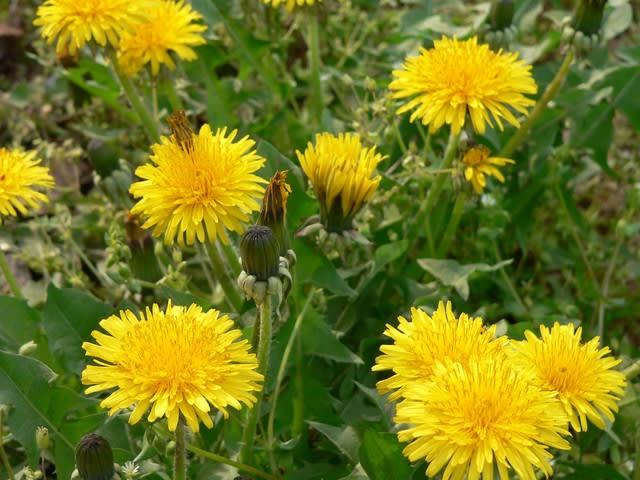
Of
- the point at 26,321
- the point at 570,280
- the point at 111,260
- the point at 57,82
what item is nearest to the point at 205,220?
the point at 111,260

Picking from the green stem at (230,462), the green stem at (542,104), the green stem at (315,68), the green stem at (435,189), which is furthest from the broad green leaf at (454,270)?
the green stem at (315,68)

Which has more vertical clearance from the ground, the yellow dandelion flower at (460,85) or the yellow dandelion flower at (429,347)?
the yellow dandelion flower at (460,85)

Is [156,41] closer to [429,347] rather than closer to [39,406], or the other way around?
[39,406]

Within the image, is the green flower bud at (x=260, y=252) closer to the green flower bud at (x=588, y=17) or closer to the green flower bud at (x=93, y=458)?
the green flower bud at (x=93, y=458)

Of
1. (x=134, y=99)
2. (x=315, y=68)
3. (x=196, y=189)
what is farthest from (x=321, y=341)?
(x=315, y=68)

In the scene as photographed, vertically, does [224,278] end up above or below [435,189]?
below

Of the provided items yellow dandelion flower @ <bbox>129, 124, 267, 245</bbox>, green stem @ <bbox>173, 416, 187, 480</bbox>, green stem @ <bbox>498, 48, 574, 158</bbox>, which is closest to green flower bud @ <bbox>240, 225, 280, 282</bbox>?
yellow dandelion flower @ <bbox>129, 124, 267, 245</bbox>

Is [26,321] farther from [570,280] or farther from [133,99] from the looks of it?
[570,280]
